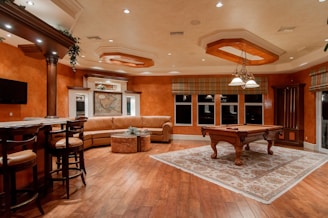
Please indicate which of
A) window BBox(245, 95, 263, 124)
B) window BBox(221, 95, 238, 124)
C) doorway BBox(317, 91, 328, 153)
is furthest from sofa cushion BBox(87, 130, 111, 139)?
doorway BBox(317, 91, 328, 153)

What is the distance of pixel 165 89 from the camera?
8.36 meters

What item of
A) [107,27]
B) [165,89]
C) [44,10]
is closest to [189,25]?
[107,27]

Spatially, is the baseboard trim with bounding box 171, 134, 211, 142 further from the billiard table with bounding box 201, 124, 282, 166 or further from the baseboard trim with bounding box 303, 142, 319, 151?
the baseboard trim with bounding box 303, 142, 319, 151

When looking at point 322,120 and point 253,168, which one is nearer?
point 253,168

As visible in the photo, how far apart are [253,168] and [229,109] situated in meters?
4.18

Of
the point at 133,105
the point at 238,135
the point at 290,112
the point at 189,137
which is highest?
the point at 133,105

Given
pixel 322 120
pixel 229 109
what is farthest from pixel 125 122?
pixel 322 120

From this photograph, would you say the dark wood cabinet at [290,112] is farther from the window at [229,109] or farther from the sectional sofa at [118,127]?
the sectional sofa at [118,127]

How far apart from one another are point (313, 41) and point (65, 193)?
20.8 feet

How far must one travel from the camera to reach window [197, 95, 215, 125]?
26.8ft

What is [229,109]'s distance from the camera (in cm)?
805

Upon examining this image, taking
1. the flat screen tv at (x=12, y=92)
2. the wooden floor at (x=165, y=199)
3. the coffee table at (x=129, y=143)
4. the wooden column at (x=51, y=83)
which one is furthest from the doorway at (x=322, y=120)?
the flat screen tv at (x=12, y=92)

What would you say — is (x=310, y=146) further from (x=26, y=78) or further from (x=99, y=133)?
(x=26, y=78)

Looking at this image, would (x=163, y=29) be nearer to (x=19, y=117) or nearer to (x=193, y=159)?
(x=193, y=159)
